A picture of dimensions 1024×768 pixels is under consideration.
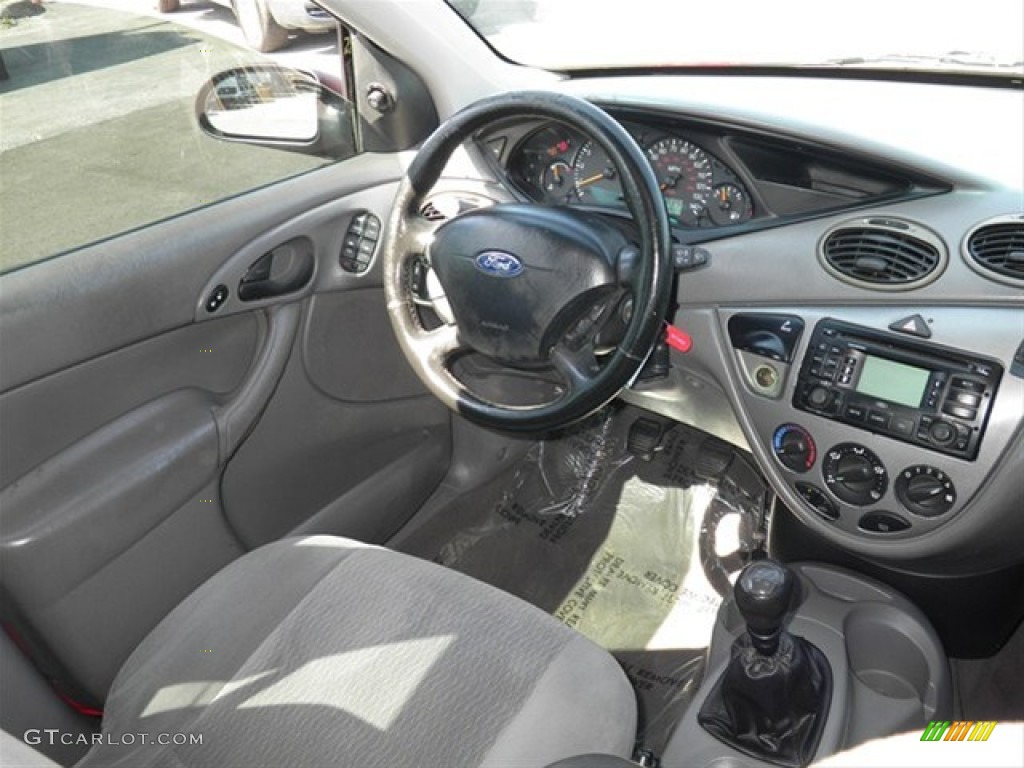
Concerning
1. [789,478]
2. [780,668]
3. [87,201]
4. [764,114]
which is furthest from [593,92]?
[780,668]

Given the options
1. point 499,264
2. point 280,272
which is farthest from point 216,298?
point 499,264

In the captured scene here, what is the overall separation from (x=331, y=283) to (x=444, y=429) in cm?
58

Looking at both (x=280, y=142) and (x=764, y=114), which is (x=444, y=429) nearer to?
(x=280, y=142)

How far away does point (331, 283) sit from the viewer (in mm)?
2117

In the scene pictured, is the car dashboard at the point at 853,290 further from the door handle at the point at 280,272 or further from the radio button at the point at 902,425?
the door handle at the point at 280,272

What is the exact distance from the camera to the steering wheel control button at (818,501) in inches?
64.6

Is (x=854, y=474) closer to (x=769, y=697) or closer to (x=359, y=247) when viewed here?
(x=769, y=697)

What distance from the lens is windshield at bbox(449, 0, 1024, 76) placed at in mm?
1641

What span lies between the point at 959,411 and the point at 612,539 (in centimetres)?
114

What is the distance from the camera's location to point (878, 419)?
5.06 ft

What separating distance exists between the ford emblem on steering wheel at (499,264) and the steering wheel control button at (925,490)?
2.24 feet

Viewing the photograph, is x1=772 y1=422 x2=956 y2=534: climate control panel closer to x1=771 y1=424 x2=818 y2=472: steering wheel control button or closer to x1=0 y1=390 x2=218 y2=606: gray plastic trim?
x1=771 y1=424 x2=818 y2=472: steering wheel control button

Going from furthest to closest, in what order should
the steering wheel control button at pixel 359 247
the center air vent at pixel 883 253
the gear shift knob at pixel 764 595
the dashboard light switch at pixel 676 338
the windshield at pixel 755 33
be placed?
the steering wheel control button at pixel 359 247, the dashboard light switch at pixel 676 338, the windshield at pixel 755 33, the center air vent at pixel 883 253, the gear shift knob at pixel 764 595

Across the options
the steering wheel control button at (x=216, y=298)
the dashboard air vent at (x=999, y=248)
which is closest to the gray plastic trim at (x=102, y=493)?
the steering wheel control button at (x=216, y=298)
